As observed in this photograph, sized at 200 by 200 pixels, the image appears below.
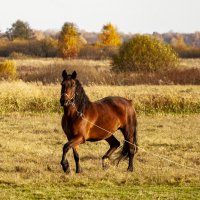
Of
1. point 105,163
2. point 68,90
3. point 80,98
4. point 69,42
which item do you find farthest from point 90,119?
point 69,42

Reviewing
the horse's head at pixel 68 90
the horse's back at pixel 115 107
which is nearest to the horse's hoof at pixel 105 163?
the horse's back at pixel 115 107

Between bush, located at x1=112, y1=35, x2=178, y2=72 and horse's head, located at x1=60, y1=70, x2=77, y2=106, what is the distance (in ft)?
86.6

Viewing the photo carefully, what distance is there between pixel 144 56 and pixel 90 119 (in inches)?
1045

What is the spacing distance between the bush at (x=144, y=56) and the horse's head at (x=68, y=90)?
86.6 ft

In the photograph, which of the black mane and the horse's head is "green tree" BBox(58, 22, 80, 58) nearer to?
the black mane

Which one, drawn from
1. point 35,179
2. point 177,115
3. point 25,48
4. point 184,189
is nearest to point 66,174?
point 35,179

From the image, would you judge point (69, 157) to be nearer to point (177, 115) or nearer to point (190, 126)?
point (190, 126)

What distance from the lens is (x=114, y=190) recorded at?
10.3 meters

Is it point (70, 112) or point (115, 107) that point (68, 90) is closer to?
point (70, 112)

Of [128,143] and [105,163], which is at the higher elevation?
[128,143]

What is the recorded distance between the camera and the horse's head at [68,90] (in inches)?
439

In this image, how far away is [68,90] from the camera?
11242 mm

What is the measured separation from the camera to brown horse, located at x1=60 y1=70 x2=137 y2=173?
11359 mm

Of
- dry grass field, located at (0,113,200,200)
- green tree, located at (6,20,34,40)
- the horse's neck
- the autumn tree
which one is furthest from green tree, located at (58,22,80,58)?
the horse's neck
